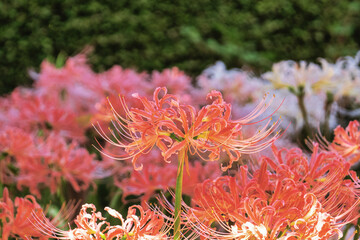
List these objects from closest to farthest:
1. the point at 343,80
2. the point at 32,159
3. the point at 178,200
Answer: the point at 178,200 < the point at 32,159 < the point at 343,80

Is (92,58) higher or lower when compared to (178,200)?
higher

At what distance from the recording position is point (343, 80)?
164cm

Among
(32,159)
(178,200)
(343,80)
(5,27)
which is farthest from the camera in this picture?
(5,27)

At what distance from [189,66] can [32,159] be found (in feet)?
8.20

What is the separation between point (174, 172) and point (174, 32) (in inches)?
105

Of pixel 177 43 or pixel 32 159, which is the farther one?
pixel 177 43

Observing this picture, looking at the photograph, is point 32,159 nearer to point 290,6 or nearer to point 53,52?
point 53,52

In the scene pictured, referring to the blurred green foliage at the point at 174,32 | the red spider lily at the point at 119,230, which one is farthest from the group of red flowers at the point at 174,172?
the blurred green foliage at the point at 174,32

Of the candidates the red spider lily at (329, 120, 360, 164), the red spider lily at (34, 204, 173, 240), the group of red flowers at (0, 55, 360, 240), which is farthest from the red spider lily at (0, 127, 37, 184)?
the red spider lily at (329, 120, 360, 164)

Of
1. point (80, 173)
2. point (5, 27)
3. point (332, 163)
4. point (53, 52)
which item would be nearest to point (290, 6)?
point (53, 52)

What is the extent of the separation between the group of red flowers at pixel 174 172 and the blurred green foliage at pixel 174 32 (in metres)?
2.11

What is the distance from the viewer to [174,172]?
1.11 metres

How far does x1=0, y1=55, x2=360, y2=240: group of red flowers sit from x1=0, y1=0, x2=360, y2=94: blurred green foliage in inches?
82.9

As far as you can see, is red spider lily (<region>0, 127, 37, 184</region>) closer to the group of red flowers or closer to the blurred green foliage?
the group of red flowers
